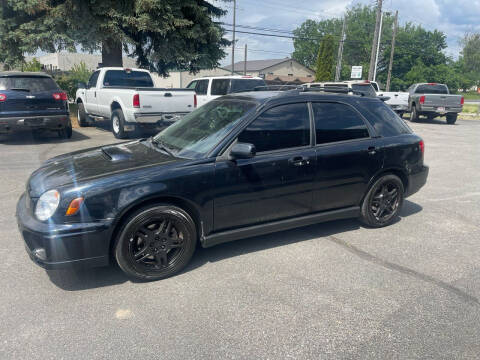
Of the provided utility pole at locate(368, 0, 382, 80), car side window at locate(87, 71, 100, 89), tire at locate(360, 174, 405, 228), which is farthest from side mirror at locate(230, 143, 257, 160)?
utility pole at locate(368, 0, 382, 80)

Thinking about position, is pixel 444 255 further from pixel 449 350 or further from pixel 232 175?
pixel 232 175

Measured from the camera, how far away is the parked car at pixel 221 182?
3127mm

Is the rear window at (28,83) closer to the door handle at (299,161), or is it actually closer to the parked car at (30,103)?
the parked car at (30,103)

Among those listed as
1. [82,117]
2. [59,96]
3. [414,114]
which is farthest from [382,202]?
[414,114]

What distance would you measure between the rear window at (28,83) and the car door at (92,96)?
2.37m

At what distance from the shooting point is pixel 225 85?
12875 millimetres

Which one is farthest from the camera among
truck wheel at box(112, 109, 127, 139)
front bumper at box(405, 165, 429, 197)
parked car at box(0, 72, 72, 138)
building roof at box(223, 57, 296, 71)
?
building roof at box(223, 57, 296, 71)

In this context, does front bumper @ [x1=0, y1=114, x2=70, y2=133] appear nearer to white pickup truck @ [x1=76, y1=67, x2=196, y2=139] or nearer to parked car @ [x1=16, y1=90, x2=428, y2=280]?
white pickup truck @ [x1=76, y1=67, x2=196, y2=139]

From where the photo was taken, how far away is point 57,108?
975cm

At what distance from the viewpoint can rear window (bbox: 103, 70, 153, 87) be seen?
39.3ft

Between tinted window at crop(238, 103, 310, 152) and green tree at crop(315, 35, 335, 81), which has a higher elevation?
green tree at crop(315, 35, 335, 81)

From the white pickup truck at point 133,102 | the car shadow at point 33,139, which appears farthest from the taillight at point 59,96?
the white pickup truck at point 133,102

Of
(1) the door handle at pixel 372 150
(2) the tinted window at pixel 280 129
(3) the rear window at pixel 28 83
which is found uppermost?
(3) the rear window at pixel 28 83

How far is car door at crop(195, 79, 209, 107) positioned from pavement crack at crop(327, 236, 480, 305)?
9.91m
